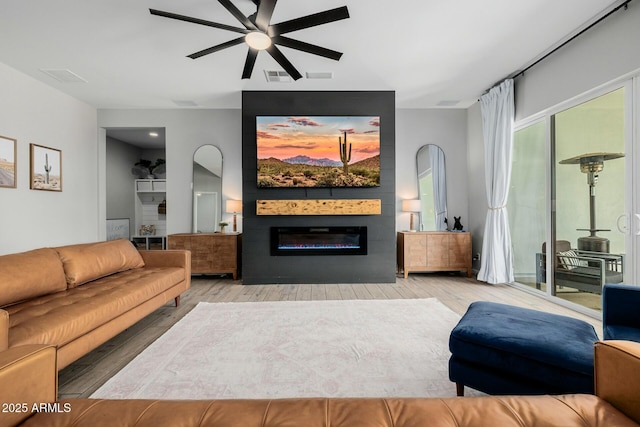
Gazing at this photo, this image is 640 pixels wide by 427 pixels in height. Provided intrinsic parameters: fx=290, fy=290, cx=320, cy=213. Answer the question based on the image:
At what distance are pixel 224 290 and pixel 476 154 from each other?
457 cm

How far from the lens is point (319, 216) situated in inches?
173

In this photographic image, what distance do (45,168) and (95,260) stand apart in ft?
8.53

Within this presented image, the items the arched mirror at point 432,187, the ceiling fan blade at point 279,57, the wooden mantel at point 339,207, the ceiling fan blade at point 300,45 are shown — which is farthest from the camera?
the arched mirror at point 432,187

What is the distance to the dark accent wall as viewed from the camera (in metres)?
4.33

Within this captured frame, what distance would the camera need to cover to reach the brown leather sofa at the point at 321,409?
0.82 m

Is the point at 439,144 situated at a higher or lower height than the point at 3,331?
higher

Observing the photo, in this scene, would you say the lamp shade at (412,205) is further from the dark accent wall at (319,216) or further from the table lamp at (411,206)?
the dark accent wall at (319,216)

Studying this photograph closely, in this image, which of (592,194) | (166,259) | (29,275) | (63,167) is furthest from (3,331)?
(592,194)

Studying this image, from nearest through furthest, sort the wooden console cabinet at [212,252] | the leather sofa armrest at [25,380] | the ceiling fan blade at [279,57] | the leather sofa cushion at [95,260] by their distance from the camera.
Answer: the leather sofa armrest at [25,380] < the leather sofa cushion at [95,260] < the ceiling fan blade at [279,57] < the wooden console cabinet at [212,252]

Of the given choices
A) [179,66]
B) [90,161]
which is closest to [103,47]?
[179,66]

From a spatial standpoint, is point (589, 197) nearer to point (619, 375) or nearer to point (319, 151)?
point (619, 375)

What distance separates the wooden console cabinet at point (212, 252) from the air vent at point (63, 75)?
2.53m

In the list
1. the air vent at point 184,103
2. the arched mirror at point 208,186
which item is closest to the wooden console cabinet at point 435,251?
the arched mirror at point 208,186

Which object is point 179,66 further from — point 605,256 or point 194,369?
point 605,256
